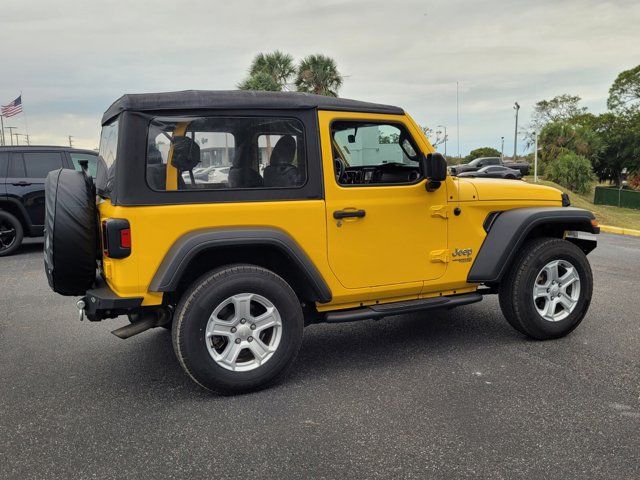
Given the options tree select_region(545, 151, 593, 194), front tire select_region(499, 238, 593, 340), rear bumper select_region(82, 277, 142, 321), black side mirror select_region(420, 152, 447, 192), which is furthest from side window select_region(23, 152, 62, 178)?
tree select_region(545, 151, 593, 194)

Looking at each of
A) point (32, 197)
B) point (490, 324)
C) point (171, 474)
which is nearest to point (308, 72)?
point (32, 197)

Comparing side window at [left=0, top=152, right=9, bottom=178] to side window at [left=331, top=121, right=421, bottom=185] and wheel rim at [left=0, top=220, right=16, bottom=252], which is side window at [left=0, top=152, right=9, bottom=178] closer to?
wheel rim at [left=0, top=220, right=16, bottom=252]

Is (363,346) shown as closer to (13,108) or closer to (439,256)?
(439,256)

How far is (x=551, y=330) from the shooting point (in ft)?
13.8

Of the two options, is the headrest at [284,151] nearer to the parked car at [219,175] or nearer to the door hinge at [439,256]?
the parked car at [219,175]

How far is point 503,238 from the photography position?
407cm

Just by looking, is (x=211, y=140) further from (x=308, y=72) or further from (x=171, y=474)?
(x=308, y=72)

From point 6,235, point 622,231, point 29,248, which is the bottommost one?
point 622,231

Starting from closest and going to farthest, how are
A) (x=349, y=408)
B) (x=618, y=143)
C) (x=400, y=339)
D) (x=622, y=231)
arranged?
(x=349, y=408) → (x=400, y=339) → (x=622, y=231) → (x=618, y=143)

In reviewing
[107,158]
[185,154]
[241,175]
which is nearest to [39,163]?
[107,158]

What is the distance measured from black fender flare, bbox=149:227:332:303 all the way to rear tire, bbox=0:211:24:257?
7.09m

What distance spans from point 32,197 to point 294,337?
24.3ft

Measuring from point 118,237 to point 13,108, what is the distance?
92.1ft

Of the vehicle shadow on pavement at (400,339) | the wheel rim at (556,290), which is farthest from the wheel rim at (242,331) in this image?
the wheel rim at (556,290)
